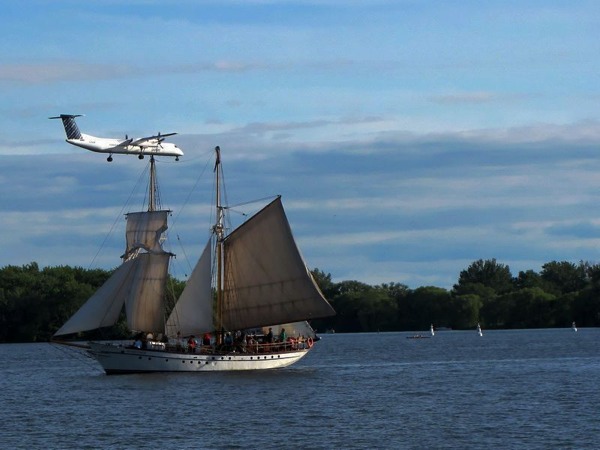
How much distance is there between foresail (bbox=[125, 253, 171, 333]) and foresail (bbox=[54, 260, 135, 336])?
68cm

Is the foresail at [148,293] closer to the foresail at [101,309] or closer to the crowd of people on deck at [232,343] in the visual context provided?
the foresail at [101,309]

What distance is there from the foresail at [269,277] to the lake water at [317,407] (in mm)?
3782

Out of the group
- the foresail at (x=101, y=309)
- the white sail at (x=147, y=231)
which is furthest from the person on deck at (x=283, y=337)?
the foresail at (x=101, y=309)

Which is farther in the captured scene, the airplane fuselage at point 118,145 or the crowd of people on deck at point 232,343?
the airplane fuselage at point 118,145

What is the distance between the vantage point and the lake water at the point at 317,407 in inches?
1877

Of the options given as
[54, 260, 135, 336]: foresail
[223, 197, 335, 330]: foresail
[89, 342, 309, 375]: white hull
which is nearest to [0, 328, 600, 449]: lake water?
[89, 342, 309, 375]: white hull

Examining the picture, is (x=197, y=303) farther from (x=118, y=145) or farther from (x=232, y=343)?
(x=118, y=145)

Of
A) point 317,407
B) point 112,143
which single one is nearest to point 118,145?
point 112,143

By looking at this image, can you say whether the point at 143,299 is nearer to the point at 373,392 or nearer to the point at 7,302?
the point at 373,392

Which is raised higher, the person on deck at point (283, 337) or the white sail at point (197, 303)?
the white sail at point (197, 303)

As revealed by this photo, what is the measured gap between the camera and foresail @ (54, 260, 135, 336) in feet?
256

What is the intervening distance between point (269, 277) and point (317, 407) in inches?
870

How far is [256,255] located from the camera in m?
81.0

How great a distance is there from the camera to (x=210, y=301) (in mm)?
81000
